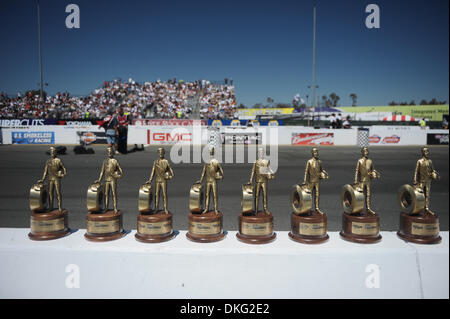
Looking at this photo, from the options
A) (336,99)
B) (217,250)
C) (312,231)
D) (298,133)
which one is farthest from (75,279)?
(336,99)

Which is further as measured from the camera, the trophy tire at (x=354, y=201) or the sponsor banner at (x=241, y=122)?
the sponsor banner at (x=241, y=122)

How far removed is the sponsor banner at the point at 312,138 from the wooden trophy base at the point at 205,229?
1866 cm

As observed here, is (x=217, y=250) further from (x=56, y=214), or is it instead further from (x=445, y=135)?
(x=445, y=135)

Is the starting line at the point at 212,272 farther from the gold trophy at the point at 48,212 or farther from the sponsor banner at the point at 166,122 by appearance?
the sponsor banner at the point at 166,122

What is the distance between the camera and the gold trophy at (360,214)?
2398 mm

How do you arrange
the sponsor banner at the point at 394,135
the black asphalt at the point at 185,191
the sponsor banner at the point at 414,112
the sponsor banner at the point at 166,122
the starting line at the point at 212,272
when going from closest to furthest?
the starting line at the point at 212,272
the black asphalt at the point at 185,191
the sponsor banner at the point at 394,135
the sponsor banner at the point at 166,122
the sponsor banner at the point at 414,112

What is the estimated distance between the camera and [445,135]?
68.0ft

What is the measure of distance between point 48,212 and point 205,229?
1338 millimetres

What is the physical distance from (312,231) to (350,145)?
763 inches

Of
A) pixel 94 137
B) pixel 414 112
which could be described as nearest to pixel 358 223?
pixel 94 137

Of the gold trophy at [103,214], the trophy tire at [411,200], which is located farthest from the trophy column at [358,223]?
the gold trophy at [103,214]

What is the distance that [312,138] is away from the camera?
20.4 m

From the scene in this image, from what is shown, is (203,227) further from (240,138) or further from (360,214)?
(240,138)
